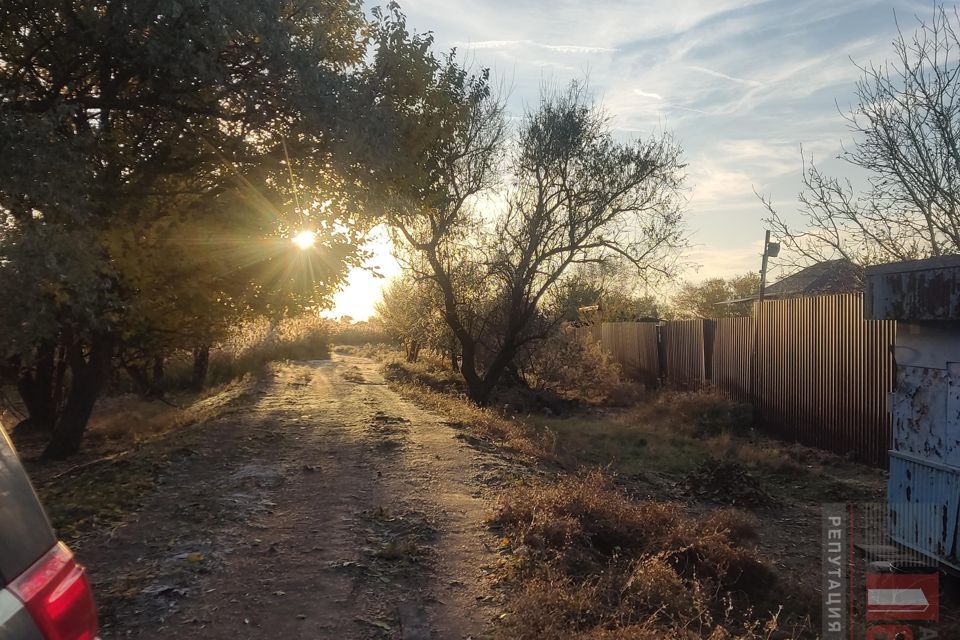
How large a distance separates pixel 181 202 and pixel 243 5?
160 inches

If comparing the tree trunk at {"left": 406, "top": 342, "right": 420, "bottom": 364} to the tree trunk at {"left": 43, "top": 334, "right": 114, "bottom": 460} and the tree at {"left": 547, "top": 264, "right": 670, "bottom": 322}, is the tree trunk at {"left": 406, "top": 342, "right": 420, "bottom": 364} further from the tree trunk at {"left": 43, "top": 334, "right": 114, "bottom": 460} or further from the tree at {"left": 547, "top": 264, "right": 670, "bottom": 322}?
the tree trunk at {"left": 43, "top": 334, "right": 114, "bottom": 460}

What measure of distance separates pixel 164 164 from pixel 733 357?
13185 mm

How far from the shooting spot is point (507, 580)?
5.11 m

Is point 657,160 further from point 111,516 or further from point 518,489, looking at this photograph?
point 111,516

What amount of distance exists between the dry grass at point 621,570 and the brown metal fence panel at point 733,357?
9.48 meters

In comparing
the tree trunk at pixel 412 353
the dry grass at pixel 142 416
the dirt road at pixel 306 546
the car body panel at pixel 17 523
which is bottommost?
the dry grass at pixel 142 416

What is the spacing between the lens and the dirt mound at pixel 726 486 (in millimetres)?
9516

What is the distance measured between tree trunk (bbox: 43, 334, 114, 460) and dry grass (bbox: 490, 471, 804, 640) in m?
8.29

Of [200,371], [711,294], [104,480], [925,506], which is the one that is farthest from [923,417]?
[711,294]

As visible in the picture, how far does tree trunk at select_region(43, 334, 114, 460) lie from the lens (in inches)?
464

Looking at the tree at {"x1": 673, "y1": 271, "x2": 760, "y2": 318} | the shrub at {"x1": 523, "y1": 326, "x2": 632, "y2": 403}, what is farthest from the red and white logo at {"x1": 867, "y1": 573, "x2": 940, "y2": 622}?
Answer: the tree at {"x1": 673, "y1": 271, "x2": 760, "y2": 318}

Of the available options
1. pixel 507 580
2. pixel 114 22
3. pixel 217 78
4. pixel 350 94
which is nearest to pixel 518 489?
pixel 507 580

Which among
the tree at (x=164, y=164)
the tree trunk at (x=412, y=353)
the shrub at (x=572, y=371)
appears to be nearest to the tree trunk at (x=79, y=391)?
the tree at (x=164, y=164)

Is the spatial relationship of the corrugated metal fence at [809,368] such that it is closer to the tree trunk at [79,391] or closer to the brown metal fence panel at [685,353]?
the brown metal fence panel at [685,353]
